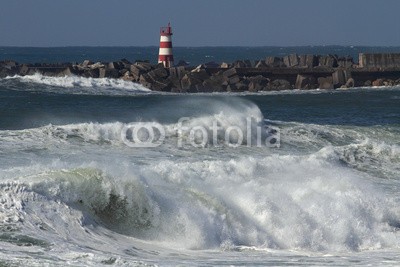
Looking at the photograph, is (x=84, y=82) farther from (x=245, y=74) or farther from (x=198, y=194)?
(x=198, y=194)

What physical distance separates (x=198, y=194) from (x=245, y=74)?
22237mm

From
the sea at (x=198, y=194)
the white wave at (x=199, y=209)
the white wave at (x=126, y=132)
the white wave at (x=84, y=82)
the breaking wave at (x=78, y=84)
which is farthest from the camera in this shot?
the white wave at (x=84, y=82)

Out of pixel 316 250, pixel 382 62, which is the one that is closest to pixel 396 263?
pixel 316 250

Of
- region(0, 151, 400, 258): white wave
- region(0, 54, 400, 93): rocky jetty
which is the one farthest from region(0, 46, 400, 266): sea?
region(0, 54, 400, 93): rocky jetty

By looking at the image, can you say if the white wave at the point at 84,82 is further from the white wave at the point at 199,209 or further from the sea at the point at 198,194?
the white wave at the point at 199,209

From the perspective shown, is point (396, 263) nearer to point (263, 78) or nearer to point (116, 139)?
point (116, 139)

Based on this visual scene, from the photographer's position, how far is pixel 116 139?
656 inches

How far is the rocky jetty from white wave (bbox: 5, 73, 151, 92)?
12.8 inches

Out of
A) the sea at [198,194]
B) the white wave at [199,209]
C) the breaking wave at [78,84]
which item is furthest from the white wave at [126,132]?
the breaking wave at [78,84]

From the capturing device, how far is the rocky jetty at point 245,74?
31.5 meters

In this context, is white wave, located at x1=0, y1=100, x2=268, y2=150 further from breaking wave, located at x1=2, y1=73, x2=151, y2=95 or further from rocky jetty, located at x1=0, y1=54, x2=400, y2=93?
rocky jetty, located at x1=0, y1=54, x2=400, y2=93

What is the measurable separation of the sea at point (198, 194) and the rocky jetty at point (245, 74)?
1118cm

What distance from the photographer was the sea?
9.52 m

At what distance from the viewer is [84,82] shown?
32375 millimetres
